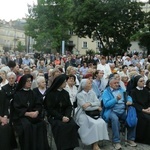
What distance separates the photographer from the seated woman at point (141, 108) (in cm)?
666

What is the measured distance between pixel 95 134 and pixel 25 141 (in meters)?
1.47

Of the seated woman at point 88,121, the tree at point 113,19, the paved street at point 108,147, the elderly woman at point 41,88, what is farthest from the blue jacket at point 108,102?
the tree at point 113,19

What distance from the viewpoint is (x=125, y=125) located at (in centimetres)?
640

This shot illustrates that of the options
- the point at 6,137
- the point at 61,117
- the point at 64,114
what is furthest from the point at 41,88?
the point at 6,137

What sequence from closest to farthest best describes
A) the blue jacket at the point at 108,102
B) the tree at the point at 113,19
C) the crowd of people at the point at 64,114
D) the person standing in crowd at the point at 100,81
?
the crowd of people at the point at 64,114, the blue jacket at the point at 108,102, the person standing in crowd at the point at 100,81, the tree at the point at 113,19

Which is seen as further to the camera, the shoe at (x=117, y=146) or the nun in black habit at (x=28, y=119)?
the shoe at (x=117, y=146)

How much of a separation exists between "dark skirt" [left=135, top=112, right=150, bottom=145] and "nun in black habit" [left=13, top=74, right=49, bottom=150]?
2417 mm

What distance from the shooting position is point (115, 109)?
21.2ft

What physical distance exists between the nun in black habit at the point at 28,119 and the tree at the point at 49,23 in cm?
4084

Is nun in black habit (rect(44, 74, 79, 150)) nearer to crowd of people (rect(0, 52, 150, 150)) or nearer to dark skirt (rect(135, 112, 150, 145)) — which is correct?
crowd of people (rect(0, 52, 150, 150))

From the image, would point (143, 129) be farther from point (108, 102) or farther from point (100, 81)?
point (100, 81)

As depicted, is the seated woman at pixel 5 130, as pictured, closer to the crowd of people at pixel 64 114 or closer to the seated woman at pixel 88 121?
the crowd of people at pixel 64 114

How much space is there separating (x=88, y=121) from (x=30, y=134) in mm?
1332

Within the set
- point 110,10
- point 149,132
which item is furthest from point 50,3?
point 149,132
